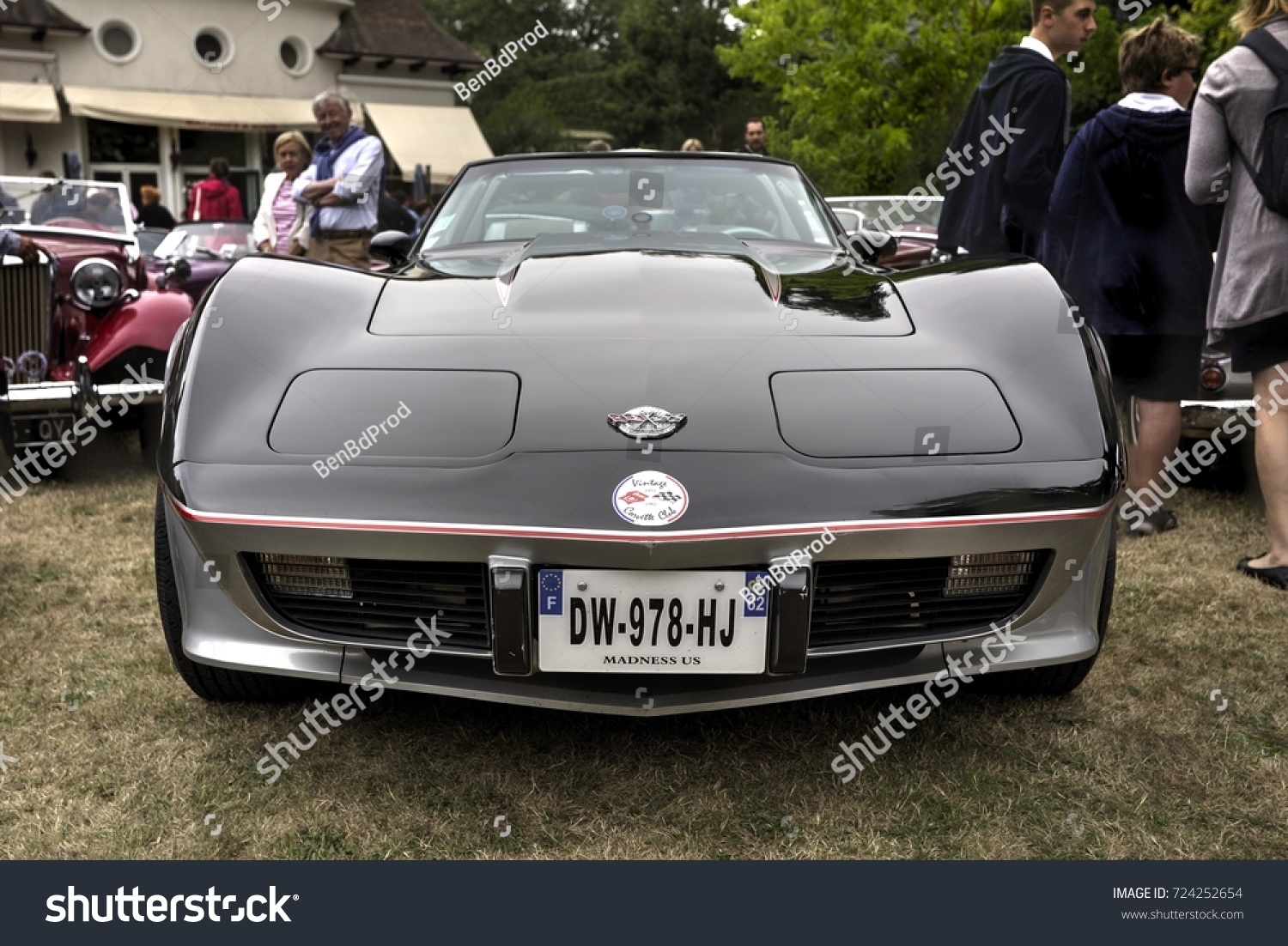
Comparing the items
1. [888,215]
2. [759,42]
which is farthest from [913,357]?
[759,42]

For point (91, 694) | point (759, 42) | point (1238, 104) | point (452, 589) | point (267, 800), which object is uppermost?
point (1238, 104)

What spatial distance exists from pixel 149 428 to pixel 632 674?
397 cm

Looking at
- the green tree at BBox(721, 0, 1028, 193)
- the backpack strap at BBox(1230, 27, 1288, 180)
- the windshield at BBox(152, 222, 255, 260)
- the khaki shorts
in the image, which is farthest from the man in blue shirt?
the green tree at BBox(721, 0, 1028, 193)

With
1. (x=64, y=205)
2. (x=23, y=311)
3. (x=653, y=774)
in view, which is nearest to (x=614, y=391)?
(x=653, y=774)

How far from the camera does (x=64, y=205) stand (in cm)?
650

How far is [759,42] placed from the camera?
64.9ft

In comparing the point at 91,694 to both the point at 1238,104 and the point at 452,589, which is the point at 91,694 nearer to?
the point at 452,589

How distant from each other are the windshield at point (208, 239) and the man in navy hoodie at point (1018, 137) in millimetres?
6490

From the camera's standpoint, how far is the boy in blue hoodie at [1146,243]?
3844mm

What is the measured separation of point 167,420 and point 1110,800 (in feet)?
5.93

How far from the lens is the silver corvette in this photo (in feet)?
6.32
